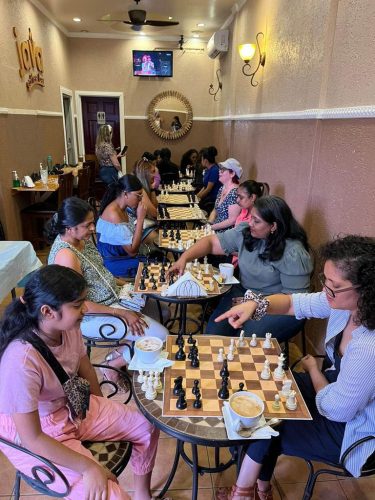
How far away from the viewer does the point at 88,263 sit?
2.04 metres

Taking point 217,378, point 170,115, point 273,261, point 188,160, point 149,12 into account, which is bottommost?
point 217,378

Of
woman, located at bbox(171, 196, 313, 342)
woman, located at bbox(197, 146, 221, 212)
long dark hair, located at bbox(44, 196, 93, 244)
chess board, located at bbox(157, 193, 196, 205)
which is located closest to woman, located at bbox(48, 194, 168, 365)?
long dark hair, located at bbox(44, 196, 93, 244)

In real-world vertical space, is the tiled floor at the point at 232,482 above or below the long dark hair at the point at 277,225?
below

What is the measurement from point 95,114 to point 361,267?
26.0 ft

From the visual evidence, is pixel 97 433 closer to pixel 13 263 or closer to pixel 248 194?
pixel 13 263

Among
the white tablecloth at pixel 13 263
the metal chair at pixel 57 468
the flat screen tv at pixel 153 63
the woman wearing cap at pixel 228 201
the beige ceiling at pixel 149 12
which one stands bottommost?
the metal chair at pixel 57 468

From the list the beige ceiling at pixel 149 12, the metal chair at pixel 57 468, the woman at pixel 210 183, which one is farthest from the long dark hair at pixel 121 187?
the beige ceiling at pixel 149 12

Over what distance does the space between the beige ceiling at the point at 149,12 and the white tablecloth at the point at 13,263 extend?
442cm

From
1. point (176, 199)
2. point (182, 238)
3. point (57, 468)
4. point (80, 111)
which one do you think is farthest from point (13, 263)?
point (80, 111)

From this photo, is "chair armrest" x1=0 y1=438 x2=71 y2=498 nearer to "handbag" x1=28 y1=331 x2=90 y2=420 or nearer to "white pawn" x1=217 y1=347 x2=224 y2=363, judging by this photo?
"handbag" x1=28 y1=331 x2=90 y2=420

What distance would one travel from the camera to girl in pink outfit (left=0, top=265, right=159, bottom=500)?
111cm

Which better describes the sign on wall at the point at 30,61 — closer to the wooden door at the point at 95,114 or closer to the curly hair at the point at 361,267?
the wooden door at the point at 95,114

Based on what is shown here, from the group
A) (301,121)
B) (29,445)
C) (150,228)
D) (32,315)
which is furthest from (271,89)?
(29,445)

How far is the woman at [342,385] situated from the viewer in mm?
1193
